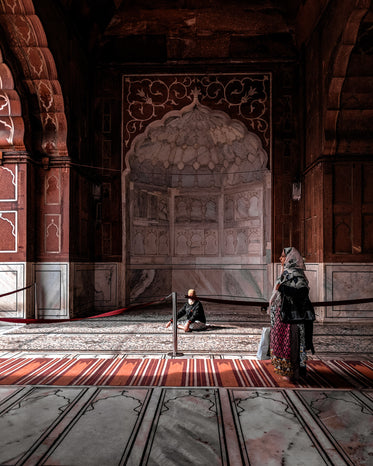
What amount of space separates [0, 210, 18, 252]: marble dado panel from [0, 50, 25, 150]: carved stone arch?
1.21 meters

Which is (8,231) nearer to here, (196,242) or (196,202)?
(196,242)

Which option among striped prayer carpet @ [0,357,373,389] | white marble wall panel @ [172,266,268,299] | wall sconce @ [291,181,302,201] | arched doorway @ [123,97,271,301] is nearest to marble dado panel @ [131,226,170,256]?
arched doorway @ [123,97,271,301]

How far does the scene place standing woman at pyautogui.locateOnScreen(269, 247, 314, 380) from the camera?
3.84 metres

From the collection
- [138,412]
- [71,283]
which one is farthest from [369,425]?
[71,283]

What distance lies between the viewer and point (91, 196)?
9.08 m

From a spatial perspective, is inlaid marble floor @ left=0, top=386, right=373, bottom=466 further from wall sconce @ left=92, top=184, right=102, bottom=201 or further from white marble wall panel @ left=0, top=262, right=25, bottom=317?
wall sconce @ left=92, top=184, right=102, bottom=201

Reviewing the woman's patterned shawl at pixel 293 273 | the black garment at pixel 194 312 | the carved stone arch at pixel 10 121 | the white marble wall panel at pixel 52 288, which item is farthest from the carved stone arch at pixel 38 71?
the woman's patterned shawl at pixel 293 273

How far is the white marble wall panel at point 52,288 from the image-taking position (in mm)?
7664

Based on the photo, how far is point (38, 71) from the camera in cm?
722

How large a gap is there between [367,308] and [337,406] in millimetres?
4794

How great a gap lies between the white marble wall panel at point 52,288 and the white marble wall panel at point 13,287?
0.34 meters

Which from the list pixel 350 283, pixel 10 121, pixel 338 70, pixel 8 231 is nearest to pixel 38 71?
pixel 10 121

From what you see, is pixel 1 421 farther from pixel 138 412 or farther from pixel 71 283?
pixel 71 283

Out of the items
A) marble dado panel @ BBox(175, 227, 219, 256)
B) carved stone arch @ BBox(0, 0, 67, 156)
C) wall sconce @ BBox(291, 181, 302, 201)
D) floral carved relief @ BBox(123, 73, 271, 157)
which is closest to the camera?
carved stone arch @ BBox(0, 0, 67, 156)
